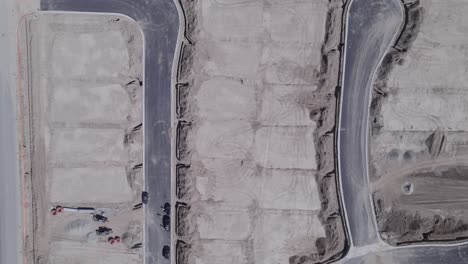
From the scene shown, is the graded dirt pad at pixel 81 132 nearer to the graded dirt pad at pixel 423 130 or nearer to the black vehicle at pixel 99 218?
the black vehicle at pixel 99 218

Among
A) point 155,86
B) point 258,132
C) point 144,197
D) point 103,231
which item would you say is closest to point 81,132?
point 155,86

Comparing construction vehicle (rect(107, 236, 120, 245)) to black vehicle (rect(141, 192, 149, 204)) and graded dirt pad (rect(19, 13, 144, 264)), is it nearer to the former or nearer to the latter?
graded dirt pad (rect(19, 13, 144, 264))

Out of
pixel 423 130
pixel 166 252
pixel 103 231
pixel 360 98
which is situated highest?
pixel 360 98

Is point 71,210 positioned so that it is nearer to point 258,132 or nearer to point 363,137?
point 258,132

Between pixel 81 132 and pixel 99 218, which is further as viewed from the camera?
pixel 99 218

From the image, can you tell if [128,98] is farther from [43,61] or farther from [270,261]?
[270,261]

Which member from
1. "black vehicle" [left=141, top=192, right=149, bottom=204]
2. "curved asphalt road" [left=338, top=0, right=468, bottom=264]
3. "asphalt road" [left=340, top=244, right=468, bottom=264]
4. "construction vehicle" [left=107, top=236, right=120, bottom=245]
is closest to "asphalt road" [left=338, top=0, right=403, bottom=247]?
"curved asphalt road" [left=338, top=0, right=468, bottom=264]
